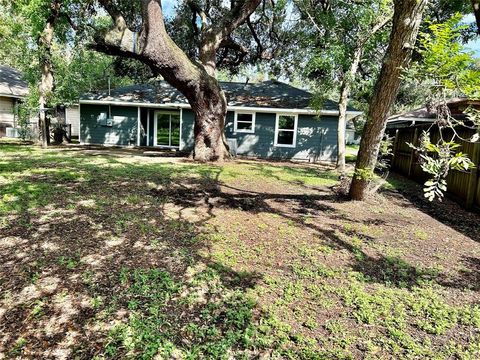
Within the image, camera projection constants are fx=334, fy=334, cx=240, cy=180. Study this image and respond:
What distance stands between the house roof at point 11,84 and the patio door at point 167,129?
770cm

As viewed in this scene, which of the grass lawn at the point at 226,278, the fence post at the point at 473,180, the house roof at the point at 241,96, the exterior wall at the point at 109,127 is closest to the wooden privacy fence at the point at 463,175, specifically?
the fence post at the point at 473,180

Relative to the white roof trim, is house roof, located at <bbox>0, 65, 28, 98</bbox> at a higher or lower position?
higher

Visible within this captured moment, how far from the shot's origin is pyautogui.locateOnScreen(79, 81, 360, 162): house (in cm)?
1521

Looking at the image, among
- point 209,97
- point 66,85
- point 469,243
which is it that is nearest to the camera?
point 469,243

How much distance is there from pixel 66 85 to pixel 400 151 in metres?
14.1

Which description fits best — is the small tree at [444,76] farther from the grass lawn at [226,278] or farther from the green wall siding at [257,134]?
the green wall siding at [257,134]

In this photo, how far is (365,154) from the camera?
6.10 meters

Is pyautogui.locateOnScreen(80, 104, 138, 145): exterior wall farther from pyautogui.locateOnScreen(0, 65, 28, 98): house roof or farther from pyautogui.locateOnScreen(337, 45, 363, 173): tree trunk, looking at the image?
pyautogui.locateOnScreen(337, 45, 363, 173): tree trunk

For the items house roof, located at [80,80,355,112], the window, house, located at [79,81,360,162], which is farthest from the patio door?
the window

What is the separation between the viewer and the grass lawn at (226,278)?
243cm

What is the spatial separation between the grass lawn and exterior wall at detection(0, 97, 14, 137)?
1534cm

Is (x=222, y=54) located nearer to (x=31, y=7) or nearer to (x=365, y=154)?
(x=31, y=7)

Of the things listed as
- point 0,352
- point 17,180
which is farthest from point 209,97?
point 0,352

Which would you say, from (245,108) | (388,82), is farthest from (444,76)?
(245,108)
